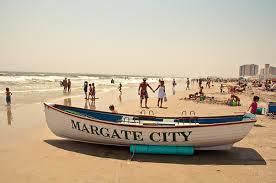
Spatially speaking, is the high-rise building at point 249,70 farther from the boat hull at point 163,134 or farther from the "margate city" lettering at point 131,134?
the "margate city" lettering at point 131,134

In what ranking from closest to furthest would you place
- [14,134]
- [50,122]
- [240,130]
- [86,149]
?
[240,130] < [86,149] < [50,122] < [14,134]

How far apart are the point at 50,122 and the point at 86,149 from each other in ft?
5.48

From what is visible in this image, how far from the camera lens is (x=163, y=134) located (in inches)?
302

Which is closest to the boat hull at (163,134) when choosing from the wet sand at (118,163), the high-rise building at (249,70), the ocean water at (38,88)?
the wet sand at (118,163)

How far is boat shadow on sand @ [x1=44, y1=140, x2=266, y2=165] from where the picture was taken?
23.8 feet

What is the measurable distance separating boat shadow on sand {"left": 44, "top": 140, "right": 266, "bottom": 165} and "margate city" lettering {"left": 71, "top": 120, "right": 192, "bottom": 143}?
1.53 feet

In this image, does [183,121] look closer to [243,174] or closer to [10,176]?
[243,174]

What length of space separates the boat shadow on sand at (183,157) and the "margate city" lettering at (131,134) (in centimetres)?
47

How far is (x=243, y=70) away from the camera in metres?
188

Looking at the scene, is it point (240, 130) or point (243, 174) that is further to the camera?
point (240, 130)

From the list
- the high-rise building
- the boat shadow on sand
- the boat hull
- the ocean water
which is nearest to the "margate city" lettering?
the boat hull

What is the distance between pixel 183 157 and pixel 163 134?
84cm

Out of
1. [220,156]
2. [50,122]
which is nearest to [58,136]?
[50,122]

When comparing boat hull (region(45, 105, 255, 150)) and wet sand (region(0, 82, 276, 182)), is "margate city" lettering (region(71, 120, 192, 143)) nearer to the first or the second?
boat hull (region(45, 105, 255, 150))
